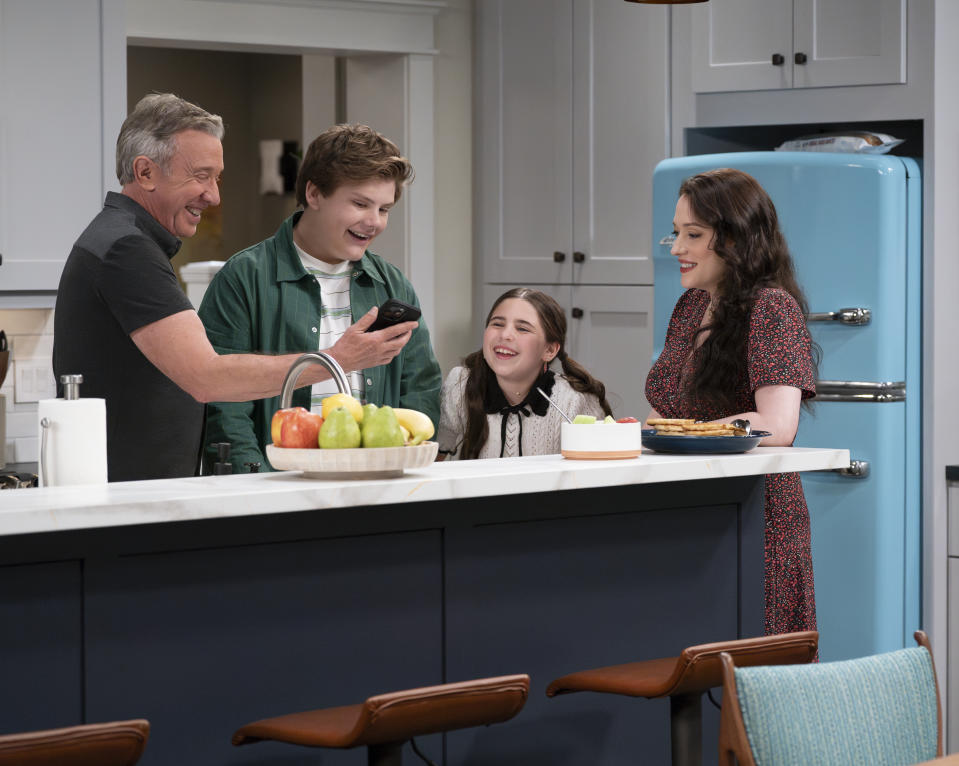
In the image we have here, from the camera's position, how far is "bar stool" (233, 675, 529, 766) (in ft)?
6.48

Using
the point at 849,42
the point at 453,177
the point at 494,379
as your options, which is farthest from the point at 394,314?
the point at 453,177

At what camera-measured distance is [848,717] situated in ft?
6.25

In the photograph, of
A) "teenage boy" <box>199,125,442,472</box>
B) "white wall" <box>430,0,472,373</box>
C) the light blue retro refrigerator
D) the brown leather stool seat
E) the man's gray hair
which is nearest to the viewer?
the brown leather stool seat

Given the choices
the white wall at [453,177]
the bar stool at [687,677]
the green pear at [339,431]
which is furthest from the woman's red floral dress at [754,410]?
the white wall at [453,177]

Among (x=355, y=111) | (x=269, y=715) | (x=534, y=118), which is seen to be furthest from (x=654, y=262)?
(x=269, y=715)

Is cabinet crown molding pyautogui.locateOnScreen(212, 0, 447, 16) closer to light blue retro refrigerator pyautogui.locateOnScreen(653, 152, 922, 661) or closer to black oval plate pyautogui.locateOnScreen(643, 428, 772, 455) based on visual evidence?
light blue retro refrigerator pyautogui.locateOnScreen(653, 152, 922, 661)

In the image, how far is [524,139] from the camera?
501 cm

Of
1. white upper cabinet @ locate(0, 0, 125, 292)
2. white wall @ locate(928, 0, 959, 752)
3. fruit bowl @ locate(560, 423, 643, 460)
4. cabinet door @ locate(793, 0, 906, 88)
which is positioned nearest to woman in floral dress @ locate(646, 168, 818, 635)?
fruit bowl @ locate(560, 423, 643, 460)

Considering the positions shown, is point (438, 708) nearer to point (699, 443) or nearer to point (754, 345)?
point (699, 443)

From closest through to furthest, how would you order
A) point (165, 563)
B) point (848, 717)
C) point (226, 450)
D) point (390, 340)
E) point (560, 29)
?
point (848, 717) < point (165, 563) < point (390, 340) < point (226, 450) < point (560, 29)

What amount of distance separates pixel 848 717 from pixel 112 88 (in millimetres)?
2977

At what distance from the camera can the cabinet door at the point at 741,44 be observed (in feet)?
13.9

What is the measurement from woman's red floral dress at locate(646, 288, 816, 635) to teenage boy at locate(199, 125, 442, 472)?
72 cm

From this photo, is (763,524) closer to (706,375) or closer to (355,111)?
(706,375)
